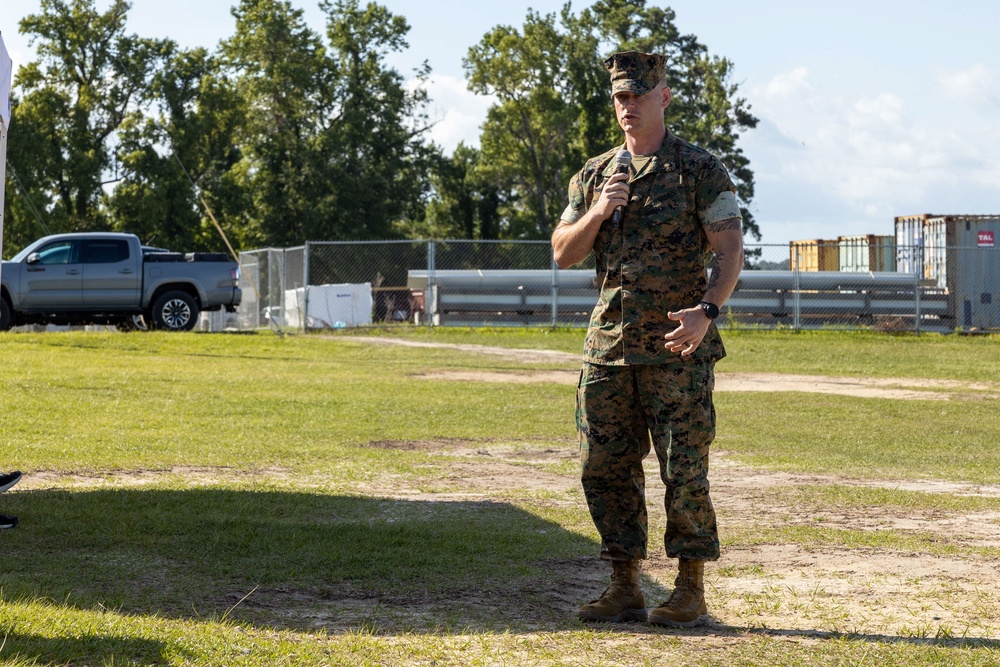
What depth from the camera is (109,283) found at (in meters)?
25.6

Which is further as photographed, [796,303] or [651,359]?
[796,303]

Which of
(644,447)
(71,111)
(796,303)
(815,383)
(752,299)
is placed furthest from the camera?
(71,111)

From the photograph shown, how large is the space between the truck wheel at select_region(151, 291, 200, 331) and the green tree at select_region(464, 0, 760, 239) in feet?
114

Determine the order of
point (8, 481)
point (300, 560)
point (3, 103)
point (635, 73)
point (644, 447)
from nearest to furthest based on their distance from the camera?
point (635, 73) → point (644, 447) → point (300, 560) → point (8, 481) → point (3, 103)

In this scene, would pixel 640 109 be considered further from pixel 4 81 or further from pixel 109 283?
pixel 109 283

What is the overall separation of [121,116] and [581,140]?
19.9 metres

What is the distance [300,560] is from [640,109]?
2679 mm

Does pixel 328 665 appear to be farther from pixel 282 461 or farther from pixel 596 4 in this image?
pixel 596 4

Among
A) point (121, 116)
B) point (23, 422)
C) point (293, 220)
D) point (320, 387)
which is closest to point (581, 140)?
point (293, 220)

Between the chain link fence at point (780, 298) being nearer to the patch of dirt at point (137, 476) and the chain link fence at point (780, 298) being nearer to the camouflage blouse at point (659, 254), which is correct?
the patch of dirt at point (137, 476)

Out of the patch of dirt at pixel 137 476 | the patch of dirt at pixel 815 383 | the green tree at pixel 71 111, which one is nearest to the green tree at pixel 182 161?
the green tree at pixel 71 111

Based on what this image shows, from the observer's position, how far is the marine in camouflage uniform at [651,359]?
194 inches

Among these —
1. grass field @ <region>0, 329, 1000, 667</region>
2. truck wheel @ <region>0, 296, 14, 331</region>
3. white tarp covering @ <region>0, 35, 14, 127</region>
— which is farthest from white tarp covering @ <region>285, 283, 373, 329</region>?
white tarp covering @ <region>0, 35, 14, 127</region>

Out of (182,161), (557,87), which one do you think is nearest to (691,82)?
(557,87)
